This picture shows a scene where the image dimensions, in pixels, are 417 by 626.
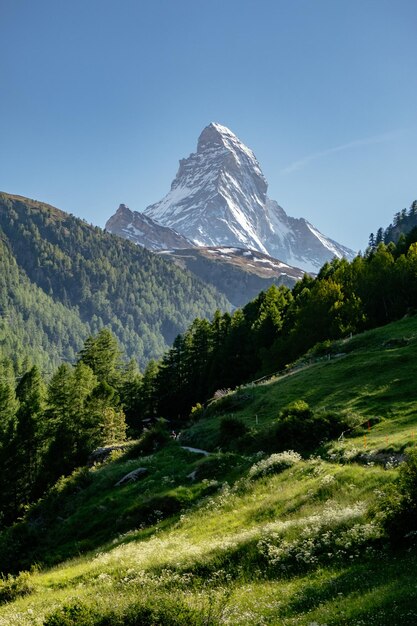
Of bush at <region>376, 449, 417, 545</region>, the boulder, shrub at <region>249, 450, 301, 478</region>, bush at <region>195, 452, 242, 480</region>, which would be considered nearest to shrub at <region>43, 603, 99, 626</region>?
bush at <region>376, 449, 417, 545</region>

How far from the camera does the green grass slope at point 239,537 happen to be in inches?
522

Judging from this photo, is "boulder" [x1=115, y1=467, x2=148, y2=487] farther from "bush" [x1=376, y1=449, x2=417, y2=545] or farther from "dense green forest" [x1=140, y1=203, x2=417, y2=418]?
"dense green forest" [x1=140, y1=203, x2=417, y2=418]

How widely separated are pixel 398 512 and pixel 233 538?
22.9ft

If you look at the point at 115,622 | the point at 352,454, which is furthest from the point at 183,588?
the point at 352,454

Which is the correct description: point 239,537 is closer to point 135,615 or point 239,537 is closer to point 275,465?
point 135,615

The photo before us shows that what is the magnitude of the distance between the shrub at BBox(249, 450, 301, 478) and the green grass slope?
0.28 ft

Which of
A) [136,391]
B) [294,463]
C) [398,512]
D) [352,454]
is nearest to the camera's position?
[398,512]

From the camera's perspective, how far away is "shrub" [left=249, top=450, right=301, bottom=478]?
27781 millimetres

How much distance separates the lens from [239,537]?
19203mm

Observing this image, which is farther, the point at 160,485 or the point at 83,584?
the point at 160,485

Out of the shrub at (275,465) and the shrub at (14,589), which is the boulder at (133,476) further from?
the shrub at (14,589)

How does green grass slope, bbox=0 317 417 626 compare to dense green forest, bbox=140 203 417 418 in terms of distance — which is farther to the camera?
dense green forest, bbox=140 203 417 418

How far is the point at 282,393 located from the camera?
47.1 m

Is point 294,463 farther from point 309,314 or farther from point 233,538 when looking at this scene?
point 309,314
